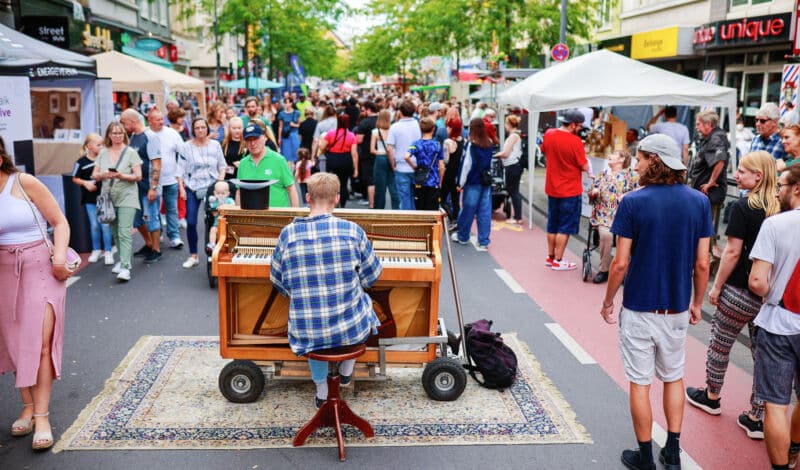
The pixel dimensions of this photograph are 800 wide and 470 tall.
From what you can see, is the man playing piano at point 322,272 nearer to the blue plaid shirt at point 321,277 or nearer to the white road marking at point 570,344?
the blue plaid shirt at point 321,277

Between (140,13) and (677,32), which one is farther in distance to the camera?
(140,13)

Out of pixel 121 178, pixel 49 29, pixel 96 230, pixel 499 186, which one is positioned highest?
pixel 49 29

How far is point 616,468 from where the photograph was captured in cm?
458

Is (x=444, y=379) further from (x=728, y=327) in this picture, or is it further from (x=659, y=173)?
(x=659, y=173)

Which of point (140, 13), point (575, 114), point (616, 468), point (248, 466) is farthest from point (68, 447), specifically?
point (140, 13)

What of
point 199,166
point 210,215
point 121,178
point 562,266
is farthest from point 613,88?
point 121,178

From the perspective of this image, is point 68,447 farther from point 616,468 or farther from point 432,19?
point 432,19

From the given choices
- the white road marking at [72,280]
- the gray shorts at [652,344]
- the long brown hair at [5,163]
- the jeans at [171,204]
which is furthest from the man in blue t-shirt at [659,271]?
the jeans at [171,204]

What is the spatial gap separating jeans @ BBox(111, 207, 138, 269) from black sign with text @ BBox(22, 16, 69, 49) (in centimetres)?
1026

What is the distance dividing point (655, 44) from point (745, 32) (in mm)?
4956

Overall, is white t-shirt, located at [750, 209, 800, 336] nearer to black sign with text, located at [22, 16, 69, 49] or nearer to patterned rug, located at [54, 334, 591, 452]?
patterned rug, located at [54, 334, 591, 452]

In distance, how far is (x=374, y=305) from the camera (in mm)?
5379

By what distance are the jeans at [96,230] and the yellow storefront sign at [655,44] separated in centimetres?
1724

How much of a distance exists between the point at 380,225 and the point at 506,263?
200 inches
